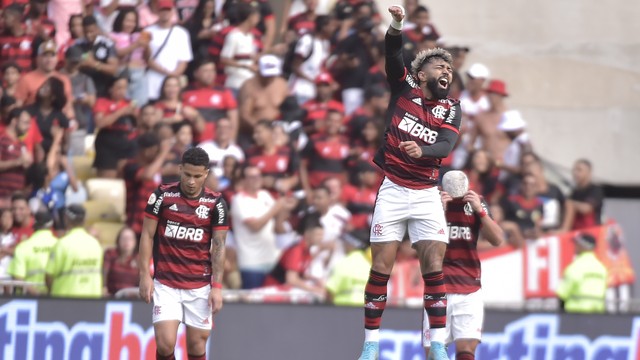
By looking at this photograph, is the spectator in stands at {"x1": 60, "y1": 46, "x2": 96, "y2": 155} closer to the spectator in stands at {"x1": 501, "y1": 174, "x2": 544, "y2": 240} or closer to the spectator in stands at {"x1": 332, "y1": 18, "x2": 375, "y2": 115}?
the spectator in stands at {"x1": 332, "y1": 18, "x2": 375, "y2": 115}

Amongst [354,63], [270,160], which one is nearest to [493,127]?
[354,63]

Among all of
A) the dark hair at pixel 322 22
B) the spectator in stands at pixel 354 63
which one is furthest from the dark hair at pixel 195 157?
the dark hair at pixel 322 22

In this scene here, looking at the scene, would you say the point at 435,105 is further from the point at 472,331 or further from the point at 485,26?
the point at 485,26

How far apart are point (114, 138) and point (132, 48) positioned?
155 cm

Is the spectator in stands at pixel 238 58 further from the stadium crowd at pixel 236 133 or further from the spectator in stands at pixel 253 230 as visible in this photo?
the spectator in stands at pixel 253 230

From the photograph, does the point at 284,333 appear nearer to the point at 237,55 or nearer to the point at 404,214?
the point at 404,214

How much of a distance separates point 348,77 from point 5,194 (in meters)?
4.92

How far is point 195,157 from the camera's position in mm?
12609

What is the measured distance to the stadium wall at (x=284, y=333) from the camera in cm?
1538

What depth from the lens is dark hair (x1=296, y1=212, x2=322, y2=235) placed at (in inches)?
676

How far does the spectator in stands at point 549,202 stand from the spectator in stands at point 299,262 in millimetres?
3399

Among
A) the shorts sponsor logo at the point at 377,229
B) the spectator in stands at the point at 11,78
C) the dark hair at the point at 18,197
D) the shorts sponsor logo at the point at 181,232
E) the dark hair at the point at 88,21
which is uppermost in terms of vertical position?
the dark hair at the point at 88,21

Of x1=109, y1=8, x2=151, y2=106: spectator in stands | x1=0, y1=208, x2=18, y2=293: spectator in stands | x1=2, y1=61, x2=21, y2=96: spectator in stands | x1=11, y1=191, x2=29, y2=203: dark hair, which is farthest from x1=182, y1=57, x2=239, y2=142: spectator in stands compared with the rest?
x1=0, y1=208, x2=18, y2=293: spectator in stands

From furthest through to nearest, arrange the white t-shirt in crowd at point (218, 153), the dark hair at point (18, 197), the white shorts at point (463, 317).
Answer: the white t-shirt in crowd at point (218, 153), the dark hair at point (18, 197), the white shorts at point (463, 317)
